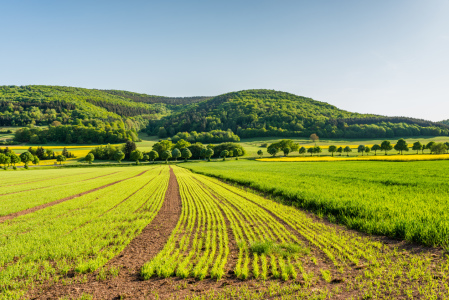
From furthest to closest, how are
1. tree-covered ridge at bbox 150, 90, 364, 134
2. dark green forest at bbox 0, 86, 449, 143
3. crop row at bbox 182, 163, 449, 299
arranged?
tree-covered ridge at bbox 150, 90, 364, 134
dark green forest at bbox 0, 86, 449, 143
crop row at bbox 182, 163, 449, 299

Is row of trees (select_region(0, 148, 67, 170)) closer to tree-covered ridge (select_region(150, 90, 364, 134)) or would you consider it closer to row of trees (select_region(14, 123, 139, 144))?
row of trees (select_region(14, 123, 139, 144))

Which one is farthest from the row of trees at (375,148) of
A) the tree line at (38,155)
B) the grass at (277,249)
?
the grass at (277,249)

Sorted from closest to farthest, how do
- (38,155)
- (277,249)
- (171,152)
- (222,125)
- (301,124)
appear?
1. (277,249)
2. (38,155)
3. (171,152)
4. (301,124)
5. (222,125)

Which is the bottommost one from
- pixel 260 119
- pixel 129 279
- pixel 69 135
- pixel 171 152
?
pixel 129 279

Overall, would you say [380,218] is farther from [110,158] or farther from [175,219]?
[110,158]

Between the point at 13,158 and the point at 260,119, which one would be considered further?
the point at 260,119

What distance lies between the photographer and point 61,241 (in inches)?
347

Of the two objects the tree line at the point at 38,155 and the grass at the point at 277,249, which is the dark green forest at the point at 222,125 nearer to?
the tree line at the point at 38,155

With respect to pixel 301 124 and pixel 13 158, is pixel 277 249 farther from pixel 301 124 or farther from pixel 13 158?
pixel 301 124

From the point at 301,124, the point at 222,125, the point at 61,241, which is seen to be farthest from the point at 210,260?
the point at 222,125

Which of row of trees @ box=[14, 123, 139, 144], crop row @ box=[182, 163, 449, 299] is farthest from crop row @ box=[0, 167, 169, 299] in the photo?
row of trees @ box=[14, 123, 139, 144]

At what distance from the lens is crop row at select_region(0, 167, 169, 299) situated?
664 cm

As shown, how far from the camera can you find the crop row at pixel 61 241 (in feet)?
21.8

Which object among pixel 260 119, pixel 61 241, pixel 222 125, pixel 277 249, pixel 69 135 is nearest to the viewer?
pixel 277 249
